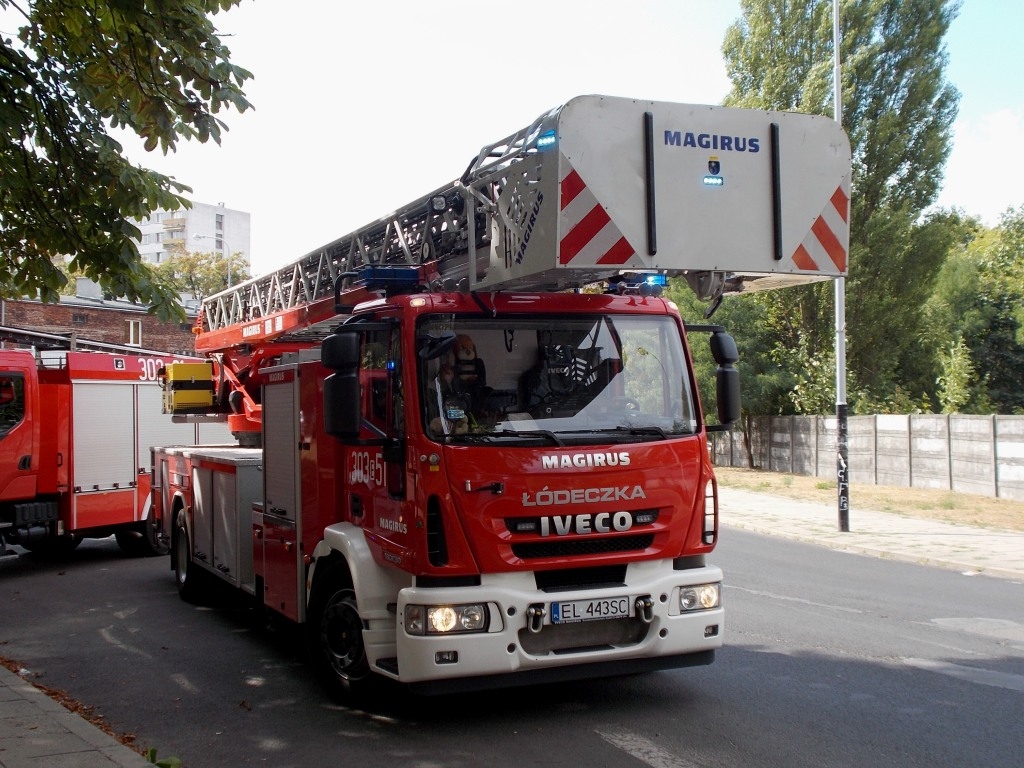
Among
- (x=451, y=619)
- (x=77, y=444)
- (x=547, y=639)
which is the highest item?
(x=77, y=444)

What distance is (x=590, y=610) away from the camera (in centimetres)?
563

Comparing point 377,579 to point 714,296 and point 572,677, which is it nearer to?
point 572,677

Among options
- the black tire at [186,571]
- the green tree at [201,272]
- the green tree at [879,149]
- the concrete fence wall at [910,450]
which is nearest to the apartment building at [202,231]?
the green tree at [201,272]

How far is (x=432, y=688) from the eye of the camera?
552 centimetres

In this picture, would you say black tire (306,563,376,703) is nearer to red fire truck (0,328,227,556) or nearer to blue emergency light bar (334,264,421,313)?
blue emergency light bar (334,264,421,313)

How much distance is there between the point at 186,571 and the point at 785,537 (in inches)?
396

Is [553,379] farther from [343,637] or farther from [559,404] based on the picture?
[343,637]

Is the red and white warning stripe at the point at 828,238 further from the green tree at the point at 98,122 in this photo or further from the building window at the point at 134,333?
the building window at the point at 134,333

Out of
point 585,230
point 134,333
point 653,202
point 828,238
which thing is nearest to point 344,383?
point 585,230

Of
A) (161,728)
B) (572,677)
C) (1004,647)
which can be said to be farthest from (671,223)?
(1004,647)

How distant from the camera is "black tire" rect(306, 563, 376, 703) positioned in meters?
6.21

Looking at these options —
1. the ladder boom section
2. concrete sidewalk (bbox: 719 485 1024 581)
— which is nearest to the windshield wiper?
the ladder boom section

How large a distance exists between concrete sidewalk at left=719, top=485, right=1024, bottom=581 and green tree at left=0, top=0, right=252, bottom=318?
1067 centimetres

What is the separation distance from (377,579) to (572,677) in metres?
1.31
